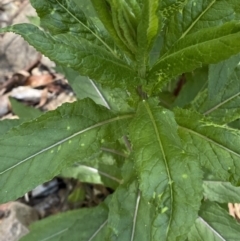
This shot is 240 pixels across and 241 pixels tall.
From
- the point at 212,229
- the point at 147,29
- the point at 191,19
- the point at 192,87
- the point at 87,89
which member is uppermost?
the point at 147,29

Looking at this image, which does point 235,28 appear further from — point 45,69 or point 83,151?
point 45,69

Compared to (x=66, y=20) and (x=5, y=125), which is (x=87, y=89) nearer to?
(x=5, y=125)

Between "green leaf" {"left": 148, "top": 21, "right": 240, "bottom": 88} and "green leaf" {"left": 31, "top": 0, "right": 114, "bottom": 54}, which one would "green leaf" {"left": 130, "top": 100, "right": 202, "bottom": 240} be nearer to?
"green leaf" {"left": 148, "top": 21, "right": 240, "bottom": 88}

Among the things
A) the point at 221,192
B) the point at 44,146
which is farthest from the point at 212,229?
the point at 44,146

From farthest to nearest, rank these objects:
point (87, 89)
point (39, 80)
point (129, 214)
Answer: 1. point (39, 80)
2. point (87, 89)
3. point (129, 214)

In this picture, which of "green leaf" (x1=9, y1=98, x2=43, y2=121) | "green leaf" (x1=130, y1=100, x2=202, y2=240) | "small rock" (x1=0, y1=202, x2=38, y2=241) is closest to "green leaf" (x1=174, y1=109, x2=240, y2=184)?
"green leaf" (x1=130, y1=100, x2=202, y2=240)

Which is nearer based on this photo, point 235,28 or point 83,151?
point 235,28

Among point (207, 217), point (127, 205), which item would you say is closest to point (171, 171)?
point (127, 205)
